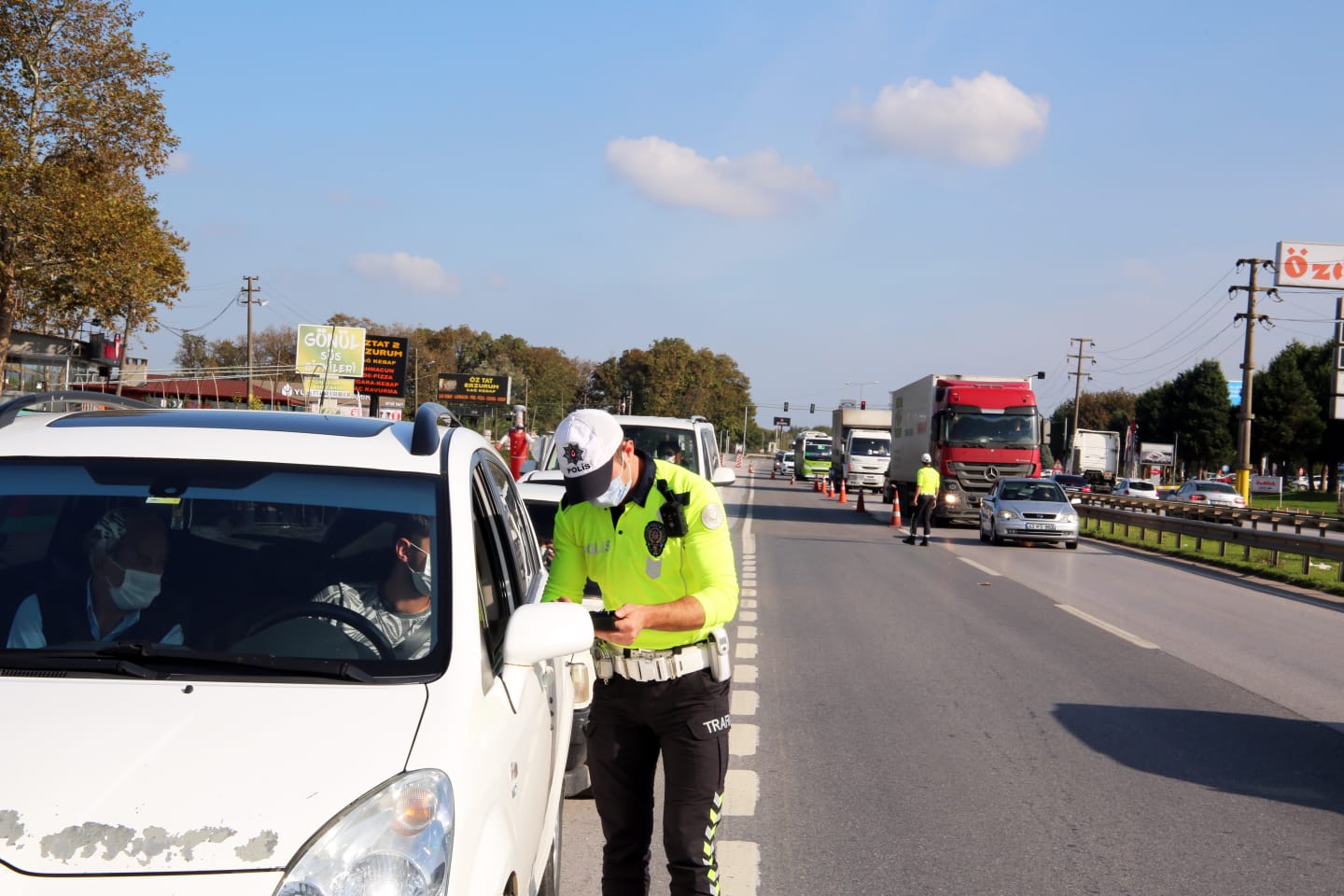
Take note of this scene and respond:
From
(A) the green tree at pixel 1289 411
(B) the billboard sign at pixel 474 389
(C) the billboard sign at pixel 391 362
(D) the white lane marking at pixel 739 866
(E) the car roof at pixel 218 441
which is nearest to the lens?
(E) the car roof at pixel 218 441

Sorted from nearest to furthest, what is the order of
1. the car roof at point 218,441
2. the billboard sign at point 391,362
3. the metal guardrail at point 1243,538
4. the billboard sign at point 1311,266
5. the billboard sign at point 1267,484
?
the car roof at point 218,441 < the metal guardrail at point 1243,538 < the billboard sign at point 1311,266 < the billboard sign at point 391,362 < the billboard sign at point 1267,484

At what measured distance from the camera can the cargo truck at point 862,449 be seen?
5591 centimetres

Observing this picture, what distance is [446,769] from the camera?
8.88ft

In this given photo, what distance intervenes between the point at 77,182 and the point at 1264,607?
25047 millimetres

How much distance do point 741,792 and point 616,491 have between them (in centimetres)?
321

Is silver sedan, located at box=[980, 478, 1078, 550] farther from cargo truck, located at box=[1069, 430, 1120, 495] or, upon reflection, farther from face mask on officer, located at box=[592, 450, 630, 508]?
cargo truck, located at box=[1069, 430, 1120, 495]

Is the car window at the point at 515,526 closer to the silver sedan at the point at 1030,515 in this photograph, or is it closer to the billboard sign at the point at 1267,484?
the silver sedan at the point at 1030,515

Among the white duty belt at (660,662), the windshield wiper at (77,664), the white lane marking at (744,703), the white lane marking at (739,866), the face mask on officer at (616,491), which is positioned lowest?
the white lane marking at (744,703)

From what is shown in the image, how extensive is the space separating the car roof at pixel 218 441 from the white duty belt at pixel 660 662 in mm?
861

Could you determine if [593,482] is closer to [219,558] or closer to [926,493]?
[219,558]

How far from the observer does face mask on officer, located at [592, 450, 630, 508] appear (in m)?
4.01

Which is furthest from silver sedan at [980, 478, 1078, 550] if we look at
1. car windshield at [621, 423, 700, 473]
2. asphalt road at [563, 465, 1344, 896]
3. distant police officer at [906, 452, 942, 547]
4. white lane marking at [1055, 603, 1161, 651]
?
car windshield at [621, 423, 700, 473]

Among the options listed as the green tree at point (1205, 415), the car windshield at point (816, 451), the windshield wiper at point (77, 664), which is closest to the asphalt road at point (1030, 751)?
the windshield wiper at point (77, 664)

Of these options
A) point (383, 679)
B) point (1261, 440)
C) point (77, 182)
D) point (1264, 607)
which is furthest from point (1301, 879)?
point (1261, 440)
